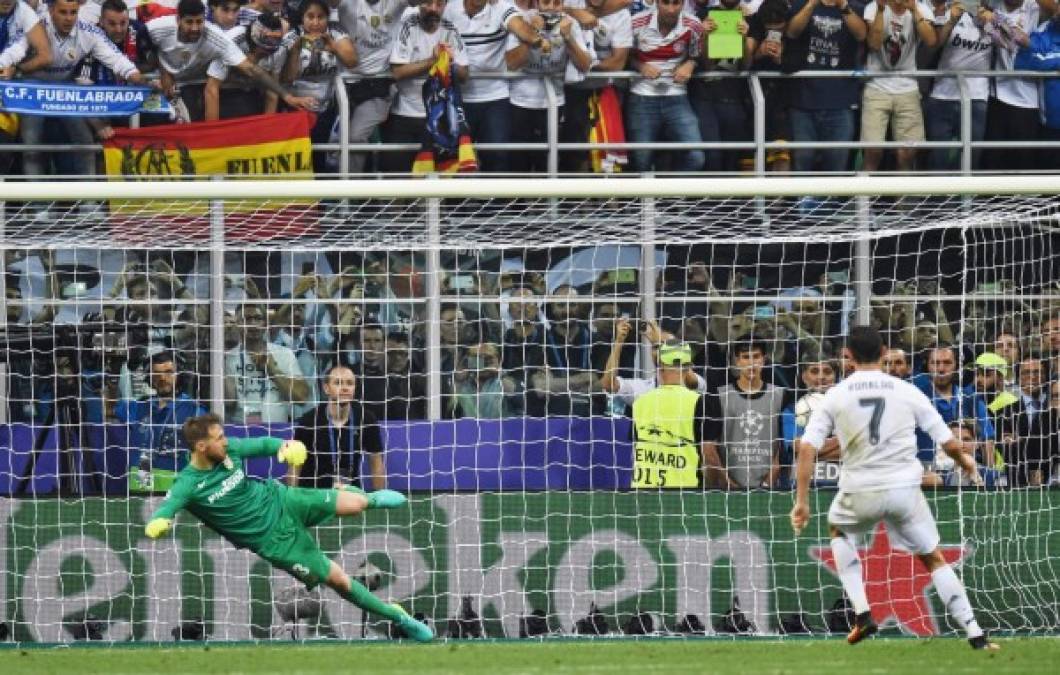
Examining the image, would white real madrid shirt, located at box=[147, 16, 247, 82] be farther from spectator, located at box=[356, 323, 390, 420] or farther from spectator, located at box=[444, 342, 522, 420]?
spectator, located at box=[444, 342, 522, 420]

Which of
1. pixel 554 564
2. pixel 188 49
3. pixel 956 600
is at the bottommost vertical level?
pixel 554 564

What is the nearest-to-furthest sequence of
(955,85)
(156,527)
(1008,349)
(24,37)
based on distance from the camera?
(156,527)
(1008,349)
(24,37)
(955,85)

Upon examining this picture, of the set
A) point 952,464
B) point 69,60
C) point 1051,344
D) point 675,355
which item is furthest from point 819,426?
point 69,60

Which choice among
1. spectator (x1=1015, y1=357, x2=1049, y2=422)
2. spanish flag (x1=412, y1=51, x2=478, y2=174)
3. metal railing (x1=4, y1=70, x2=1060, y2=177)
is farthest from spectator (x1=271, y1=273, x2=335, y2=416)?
spectator (x1=1015, y1=357, x2=1049, y2=422)

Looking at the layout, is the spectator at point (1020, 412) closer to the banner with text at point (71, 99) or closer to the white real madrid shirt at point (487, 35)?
the white real madrid shirt at point (487, 35)

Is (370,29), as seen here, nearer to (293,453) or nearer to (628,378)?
(628,378)

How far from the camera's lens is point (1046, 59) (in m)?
17.2

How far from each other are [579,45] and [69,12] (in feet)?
12.9

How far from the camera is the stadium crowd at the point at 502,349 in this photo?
48.6 feet

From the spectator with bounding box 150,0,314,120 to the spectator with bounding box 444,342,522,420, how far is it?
101 inches

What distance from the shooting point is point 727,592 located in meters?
14.5

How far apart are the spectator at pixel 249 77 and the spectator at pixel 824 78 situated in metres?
3.96

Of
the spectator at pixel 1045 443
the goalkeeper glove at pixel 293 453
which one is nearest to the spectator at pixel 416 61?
the goalkeeper glove at pixel 293 453

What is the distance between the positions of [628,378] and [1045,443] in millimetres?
3044
